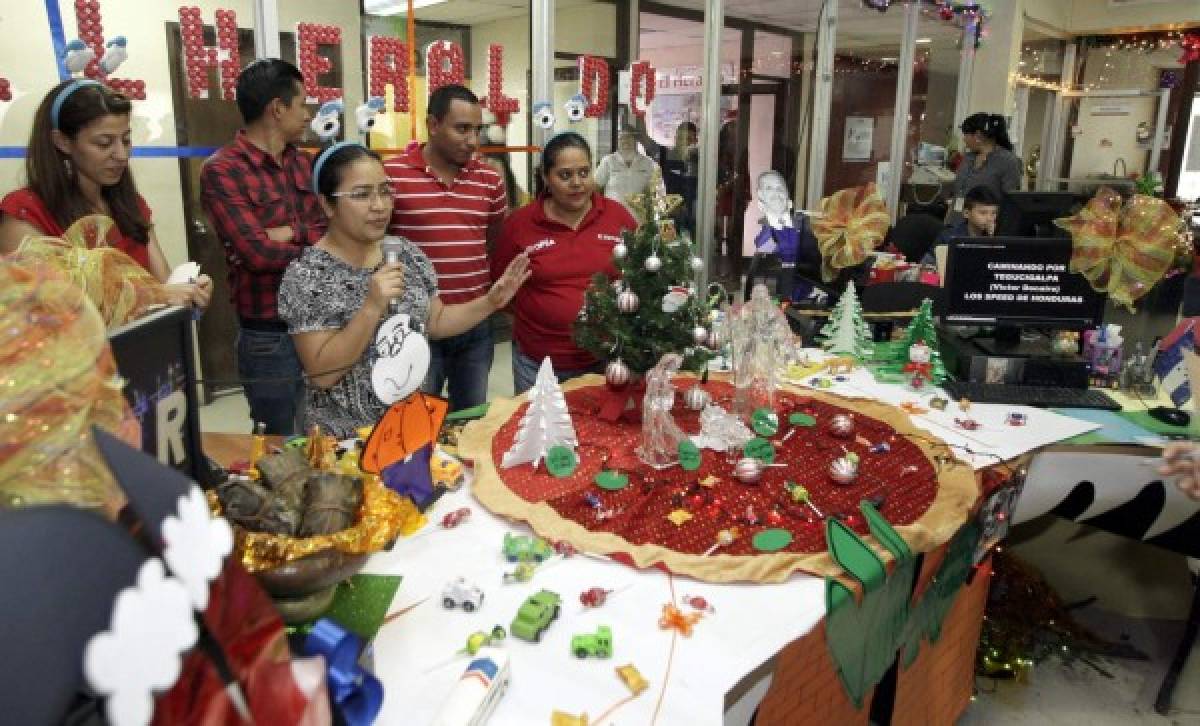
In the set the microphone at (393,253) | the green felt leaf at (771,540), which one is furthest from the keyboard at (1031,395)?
the microphone at (393,253)

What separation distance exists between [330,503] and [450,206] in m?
1.63

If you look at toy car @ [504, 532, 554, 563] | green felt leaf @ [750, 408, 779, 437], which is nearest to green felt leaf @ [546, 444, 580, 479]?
toy car @ [504, 532, 554, 563]

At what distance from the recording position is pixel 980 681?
240 cm

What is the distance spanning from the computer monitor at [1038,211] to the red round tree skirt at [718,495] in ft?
3.45

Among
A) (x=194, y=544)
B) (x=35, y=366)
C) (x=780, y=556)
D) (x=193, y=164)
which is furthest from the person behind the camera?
(x=193, y=164)

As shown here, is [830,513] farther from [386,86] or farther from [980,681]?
[386,86]

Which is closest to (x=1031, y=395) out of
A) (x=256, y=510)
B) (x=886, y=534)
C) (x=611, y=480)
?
(x=886, y=534)

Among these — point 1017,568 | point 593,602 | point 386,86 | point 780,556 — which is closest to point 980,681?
point 1017,568

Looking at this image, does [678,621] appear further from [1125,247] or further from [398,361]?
[1125,247]

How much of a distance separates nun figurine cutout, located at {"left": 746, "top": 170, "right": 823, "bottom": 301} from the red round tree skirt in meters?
1.51

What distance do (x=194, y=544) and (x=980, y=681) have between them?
96.4 inches

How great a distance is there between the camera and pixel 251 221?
2383 mm

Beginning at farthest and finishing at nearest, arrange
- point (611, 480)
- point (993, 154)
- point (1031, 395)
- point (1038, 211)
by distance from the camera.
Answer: point (993, 154)
point (1038, 211)
point (1031, 395)
point (611, 480)

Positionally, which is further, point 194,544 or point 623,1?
point 623,1
